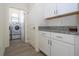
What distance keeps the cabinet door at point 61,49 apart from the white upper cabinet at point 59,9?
766 millimetres

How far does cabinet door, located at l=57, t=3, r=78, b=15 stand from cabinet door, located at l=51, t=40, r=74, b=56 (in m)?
0.77

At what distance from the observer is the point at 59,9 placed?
278cm

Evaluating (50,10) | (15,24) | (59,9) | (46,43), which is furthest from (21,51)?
(15,24)

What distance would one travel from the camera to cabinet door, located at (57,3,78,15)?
7.02 feet

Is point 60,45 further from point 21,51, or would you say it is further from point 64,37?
point 21,51

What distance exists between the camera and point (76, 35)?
174cm

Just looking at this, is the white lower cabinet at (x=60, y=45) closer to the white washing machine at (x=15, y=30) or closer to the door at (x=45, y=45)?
the door at (x=45, y=45)

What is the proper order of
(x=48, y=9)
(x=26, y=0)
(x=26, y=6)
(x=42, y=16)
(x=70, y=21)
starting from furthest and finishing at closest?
(x=26, y=6) → (x=42, y=16) → (x=48, y=9) → (x=70, y=21) → (x=26, y=0)

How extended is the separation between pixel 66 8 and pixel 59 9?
35cm

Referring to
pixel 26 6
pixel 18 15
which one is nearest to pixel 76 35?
pixel 26 6

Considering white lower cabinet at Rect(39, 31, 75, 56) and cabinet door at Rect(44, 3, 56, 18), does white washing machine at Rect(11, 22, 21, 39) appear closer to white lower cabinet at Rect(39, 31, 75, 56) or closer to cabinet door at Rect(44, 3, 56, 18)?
cabinet door at Rect(44, 3, 56, 18)

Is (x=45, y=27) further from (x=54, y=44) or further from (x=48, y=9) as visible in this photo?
(x=54, y=44)

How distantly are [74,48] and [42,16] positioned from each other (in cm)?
231

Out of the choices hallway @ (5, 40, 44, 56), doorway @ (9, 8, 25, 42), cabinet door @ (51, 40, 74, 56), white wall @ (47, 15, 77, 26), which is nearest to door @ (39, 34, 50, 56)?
cabinet door @ (51, 40, 74, 56)
